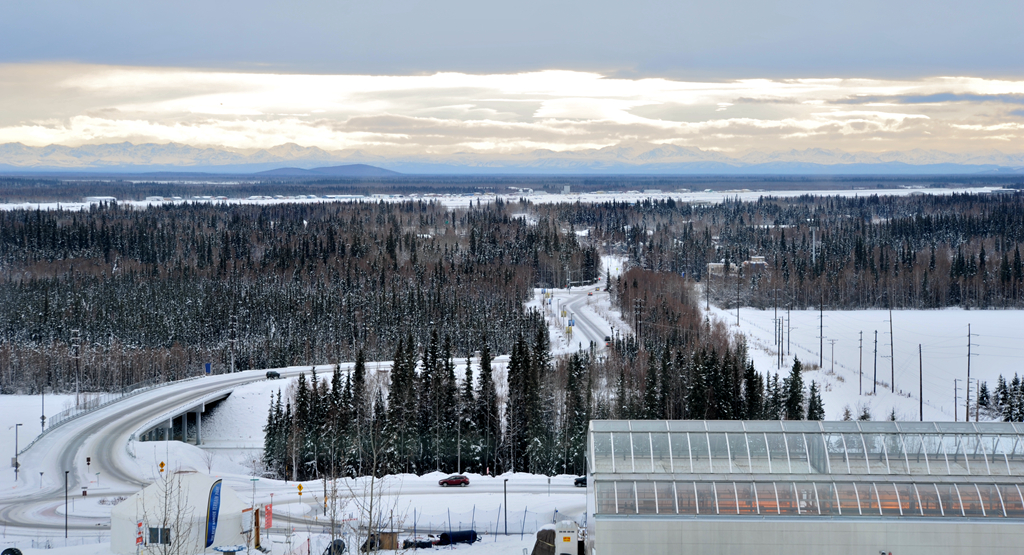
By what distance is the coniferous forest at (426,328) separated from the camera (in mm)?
67500

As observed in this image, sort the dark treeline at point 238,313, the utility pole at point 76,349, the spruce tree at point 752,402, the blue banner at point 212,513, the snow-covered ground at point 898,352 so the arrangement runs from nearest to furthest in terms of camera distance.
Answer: the blue banner at point 212,513 < the spruce tree at point 752,402 < the snow-covered ground at point 898,352 < the utility pole at point 76,349 < the dark treeline at point 238,313

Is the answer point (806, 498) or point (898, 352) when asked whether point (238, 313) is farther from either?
point (806, 498)

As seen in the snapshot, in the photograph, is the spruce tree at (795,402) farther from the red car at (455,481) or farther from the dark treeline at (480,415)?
the red car at (455,481)

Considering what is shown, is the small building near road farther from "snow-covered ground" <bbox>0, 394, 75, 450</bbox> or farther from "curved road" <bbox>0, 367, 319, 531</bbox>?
"snow-covered ground" <bbox>0, 394, 75, 450</bbox>

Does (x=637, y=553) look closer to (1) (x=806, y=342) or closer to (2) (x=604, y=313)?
(1) (x=806, y=342)

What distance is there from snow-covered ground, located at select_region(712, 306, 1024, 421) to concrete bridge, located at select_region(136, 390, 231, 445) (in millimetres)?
56951

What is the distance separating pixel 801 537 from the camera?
3006 centimetres

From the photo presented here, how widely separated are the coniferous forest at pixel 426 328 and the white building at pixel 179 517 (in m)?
8.98

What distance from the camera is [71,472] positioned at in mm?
57875

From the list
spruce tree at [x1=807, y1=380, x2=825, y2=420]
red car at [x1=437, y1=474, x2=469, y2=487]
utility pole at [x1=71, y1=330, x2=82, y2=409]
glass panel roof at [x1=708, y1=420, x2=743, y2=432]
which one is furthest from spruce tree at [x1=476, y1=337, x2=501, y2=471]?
utility pole at [x1=71, y1=330, x2=82, y2=409]

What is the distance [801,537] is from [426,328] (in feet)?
294

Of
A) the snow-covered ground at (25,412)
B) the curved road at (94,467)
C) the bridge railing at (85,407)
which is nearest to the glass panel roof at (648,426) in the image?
the curved road at (94,467)

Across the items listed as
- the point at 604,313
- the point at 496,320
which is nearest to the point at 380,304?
the point at 496,320

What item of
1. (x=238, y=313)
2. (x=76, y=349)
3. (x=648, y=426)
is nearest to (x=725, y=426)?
(x=648, y=426)
